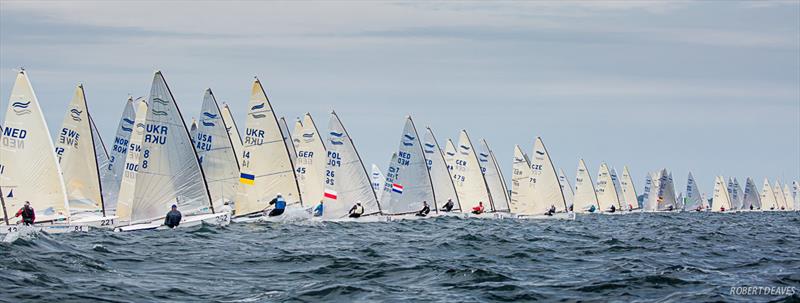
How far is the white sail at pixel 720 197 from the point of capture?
14612cm

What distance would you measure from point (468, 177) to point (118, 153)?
86.4 ft

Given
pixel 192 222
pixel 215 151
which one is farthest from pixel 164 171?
pixel 215 151

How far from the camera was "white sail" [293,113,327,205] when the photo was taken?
54.3m

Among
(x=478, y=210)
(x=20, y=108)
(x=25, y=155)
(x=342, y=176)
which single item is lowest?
(x=478, y=210)

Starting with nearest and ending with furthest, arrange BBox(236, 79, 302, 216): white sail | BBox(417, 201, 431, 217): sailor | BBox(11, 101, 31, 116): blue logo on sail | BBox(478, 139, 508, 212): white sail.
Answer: BBox(11, 101, 31, 116): blue logo on sail, BBox(236, 79, 302, 216): white sail, BBox(417, 201, 431, 217): sailor, BBox(478, 139, 508, 212): white sail

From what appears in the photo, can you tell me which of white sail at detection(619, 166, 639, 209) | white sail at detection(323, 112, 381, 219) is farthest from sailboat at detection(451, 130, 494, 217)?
white sail at detection(619, 166, 639, 209)

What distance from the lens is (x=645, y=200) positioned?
444 feet

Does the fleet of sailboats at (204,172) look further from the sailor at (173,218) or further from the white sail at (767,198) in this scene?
the white sail at (767,198)

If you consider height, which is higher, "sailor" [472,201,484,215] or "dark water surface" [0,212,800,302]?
"sailor" [472,201,484,215]

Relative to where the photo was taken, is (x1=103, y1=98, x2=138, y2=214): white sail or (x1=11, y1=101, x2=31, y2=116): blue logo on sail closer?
(x1=11, y1=101, x2=31, y2=116): blue logo on sail

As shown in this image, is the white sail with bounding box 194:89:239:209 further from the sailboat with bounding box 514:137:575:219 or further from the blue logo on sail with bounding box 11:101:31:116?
the sailboat with bounding box 514:137:575:219

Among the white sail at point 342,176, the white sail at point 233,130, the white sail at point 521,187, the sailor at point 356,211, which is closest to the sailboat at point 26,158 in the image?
the white sail at point 342,176

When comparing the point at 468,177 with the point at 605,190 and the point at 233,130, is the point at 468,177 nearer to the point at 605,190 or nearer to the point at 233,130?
the point at 233,130

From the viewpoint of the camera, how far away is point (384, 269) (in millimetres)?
22609
